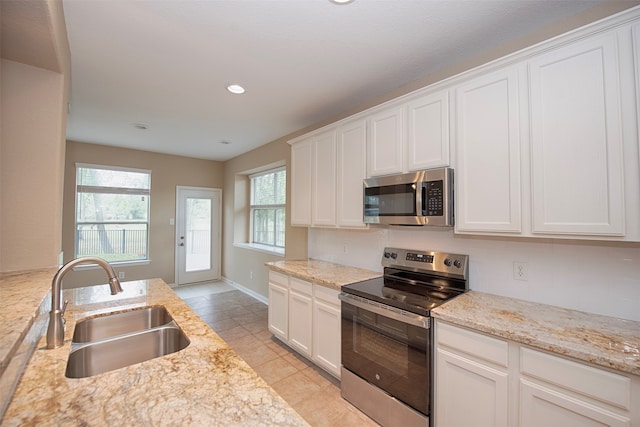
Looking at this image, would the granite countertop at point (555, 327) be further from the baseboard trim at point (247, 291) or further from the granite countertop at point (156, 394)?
the baseboard trim at point (247, 291)

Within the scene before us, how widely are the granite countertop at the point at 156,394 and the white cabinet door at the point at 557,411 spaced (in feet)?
4.08

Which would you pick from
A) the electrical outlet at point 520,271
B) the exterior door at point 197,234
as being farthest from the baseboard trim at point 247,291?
the electrical outlet at point 520,271

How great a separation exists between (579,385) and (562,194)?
90cm

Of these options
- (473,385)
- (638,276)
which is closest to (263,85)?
(473,385)

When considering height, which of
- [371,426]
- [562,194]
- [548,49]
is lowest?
[371,426]

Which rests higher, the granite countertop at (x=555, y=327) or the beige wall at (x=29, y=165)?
the beige wall at (x=29, y=165)

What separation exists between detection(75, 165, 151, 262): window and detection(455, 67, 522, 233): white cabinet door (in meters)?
5.30

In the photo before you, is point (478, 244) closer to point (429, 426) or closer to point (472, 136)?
point (472, 136)

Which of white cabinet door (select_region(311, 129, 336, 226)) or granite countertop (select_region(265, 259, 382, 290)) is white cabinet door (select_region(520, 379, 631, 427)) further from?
white cabinet door (select_region(311, 129, 336, 226))

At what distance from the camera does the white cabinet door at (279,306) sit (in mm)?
2820

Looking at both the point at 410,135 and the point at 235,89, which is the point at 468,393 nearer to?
the point at 410,135

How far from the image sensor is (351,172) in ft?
8.44

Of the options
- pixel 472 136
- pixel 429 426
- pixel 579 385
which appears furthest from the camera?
pixel 472 136

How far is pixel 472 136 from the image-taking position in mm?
1769
